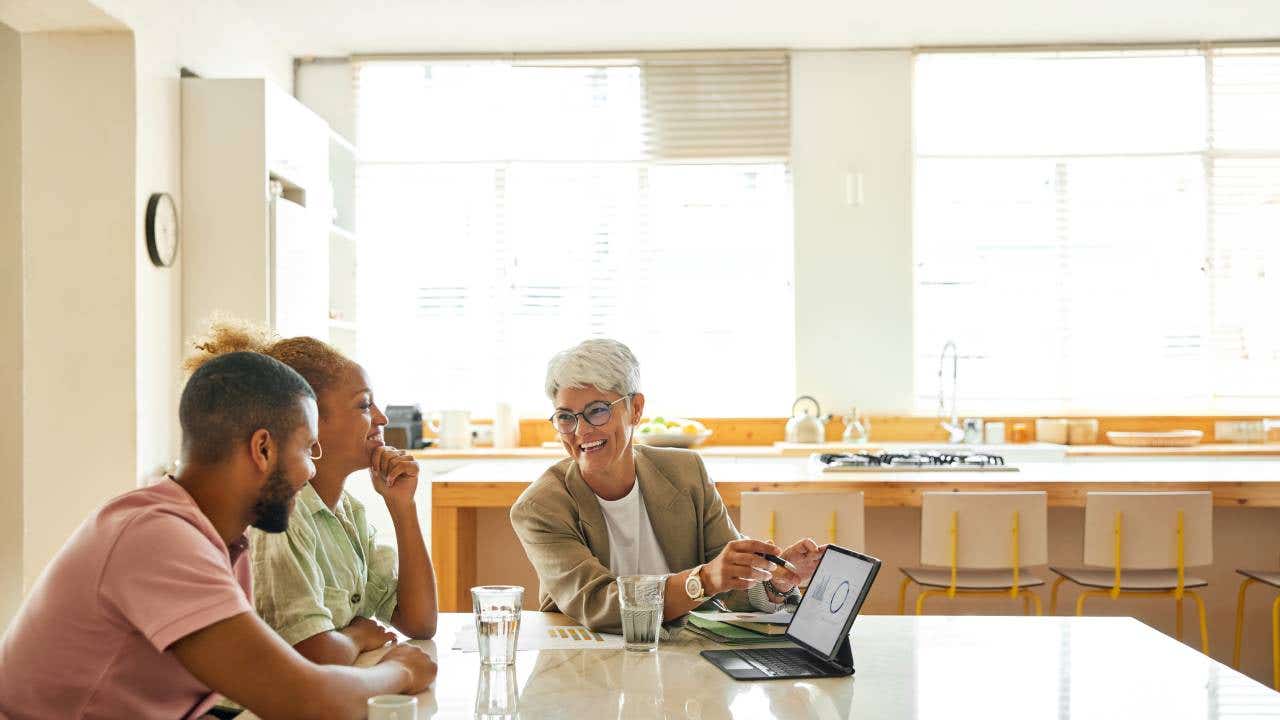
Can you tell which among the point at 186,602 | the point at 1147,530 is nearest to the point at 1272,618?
the point at 1147,530

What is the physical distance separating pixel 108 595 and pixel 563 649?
73 cm

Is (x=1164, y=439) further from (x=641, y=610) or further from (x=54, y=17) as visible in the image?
(x=54, y=17)

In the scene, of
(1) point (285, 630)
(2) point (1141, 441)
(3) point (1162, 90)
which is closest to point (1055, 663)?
(1) point (285, 630)

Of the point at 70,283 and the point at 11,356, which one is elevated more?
the point at 70,283

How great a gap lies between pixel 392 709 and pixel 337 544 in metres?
0.68

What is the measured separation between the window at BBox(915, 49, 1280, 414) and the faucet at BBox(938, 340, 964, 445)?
1.7 inches

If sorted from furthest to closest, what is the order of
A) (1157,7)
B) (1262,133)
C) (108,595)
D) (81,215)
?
(1262,133), (1157,7), (81,215), (108,595)

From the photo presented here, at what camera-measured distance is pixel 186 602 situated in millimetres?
1168

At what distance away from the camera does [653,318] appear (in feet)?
19.6

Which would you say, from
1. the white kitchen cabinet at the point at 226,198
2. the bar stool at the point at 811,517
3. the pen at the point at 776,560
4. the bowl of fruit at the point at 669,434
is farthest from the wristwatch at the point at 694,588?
the white kitchen cabinet at the point at 226,198

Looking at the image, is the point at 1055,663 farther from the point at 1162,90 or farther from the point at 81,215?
the point at 1162,90

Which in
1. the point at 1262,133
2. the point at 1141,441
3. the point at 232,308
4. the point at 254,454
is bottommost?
the point at 1141,441

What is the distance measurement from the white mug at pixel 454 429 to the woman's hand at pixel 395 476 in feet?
11.9

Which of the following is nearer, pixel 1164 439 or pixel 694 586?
pixel 694 586
